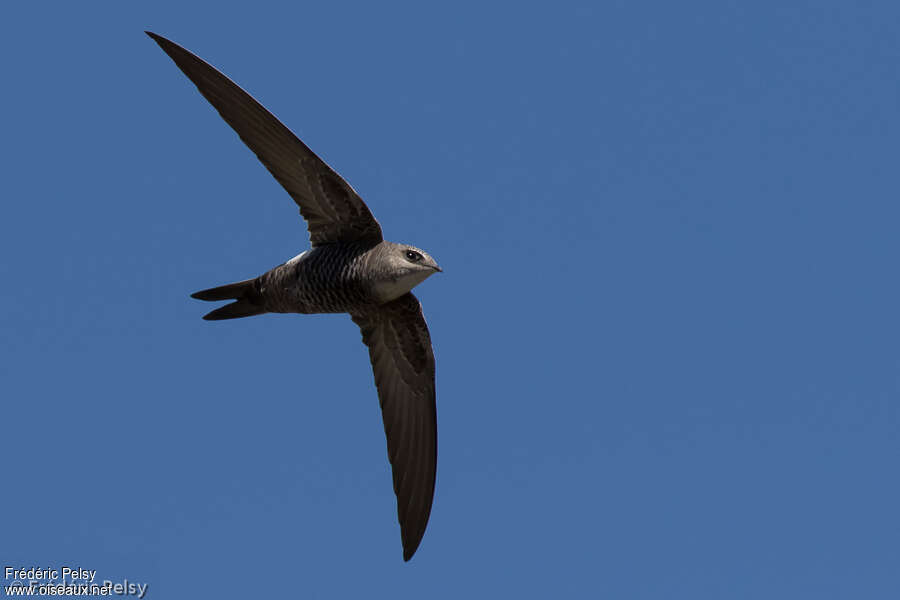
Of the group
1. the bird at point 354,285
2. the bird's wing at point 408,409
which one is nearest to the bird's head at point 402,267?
the bird at point 354,285

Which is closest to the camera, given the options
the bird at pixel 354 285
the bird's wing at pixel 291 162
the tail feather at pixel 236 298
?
the bird's wing at pixel 291 162

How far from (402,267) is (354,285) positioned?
1.81 ft

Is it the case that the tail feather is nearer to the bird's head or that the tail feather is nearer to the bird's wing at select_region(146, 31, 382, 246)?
the bird's wing at select_region(146, 31, 382, 246)

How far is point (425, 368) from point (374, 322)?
0.70 m

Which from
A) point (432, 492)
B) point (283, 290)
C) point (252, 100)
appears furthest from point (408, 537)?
point (252, 100)

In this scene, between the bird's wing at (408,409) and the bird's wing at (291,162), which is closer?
the bird's wing at (291,162)

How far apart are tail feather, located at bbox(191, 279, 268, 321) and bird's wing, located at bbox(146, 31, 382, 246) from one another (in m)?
0.75

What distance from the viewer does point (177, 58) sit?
1150 cm

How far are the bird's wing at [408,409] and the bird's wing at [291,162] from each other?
3.50 feet

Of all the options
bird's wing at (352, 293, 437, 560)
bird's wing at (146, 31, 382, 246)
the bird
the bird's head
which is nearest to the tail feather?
the bird

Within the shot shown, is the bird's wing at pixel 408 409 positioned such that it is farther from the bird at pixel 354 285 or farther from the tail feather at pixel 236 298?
the tail feather at pixel 236 298

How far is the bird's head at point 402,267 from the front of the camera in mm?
11633

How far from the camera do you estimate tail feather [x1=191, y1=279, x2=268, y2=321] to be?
40.8 ft

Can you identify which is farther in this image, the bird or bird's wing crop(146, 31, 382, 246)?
the bird
